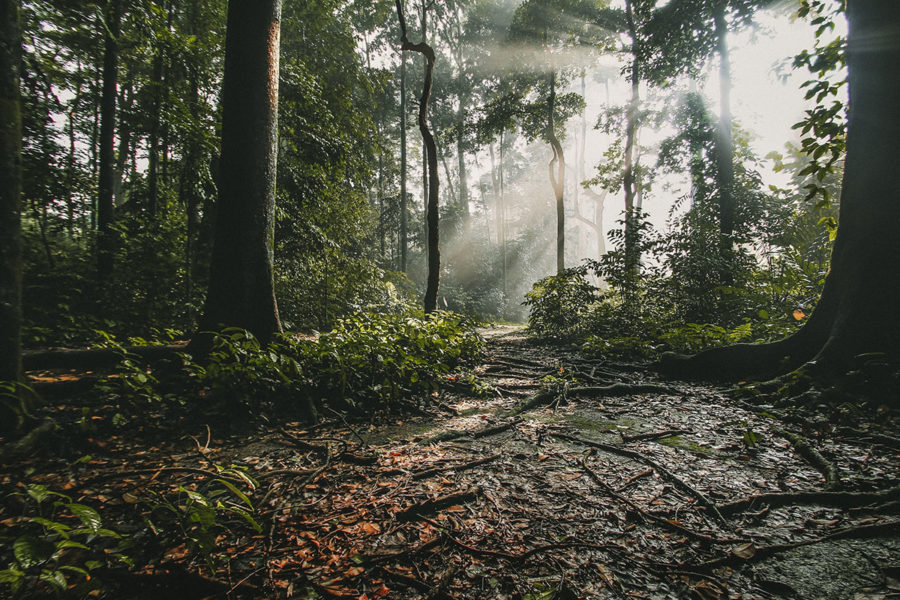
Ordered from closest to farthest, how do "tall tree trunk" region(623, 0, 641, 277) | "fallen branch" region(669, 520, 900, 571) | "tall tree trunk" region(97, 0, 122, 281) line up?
1. "fallen branch" region(669, 520, 900, 571)
2. "tall tree trunk" region(97, 0, 122, 281)
3. "tall tree trunk" region(623, 0, 641, 277)

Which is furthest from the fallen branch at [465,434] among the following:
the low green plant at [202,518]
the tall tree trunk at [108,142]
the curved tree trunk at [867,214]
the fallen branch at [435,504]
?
the tall tree trunk at [108,142]

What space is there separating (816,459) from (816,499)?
626 mm

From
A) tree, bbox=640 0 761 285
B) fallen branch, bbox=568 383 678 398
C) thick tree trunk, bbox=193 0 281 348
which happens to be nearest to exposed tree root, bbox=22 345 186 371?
thick tree trunk, bbox=193 0 281 348

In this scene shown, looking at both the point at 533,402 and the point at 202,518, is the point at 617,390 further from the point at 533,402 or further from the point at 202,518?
the point at 202,518

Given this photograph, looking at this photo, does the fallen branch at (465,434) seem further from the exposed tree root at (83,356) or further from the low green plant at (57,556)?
the exposed tree root at (83,356)

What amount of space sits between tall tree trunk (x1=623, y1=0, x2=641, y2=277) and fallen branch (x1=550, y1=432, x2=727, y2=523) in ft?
24.5

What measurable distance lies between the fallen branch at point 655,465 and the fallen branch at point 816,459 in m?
0.80

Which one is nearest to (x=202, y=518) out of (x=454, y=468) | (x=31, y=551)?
(x=31, y=551)

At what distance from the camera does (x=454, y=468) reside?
2602 millimetres

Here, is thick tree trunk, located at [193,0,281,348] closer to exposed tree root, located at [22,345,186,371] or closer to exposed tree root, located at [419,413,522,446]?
exposed tree root, located at [22,345,186,371]

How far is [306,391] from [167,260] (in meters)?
6.09

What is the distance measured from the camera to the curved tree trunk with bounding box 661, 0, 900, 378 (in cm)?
349

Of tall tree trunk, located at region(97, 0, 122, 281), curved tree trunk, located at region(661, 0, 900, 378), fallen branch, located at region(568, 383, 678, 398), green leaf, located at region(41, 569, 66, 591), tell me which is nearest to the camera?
green leaf, located at region(41, 569, 66, 591)

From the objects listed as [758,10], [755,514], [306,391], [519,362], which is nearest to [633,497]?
[755,514]
